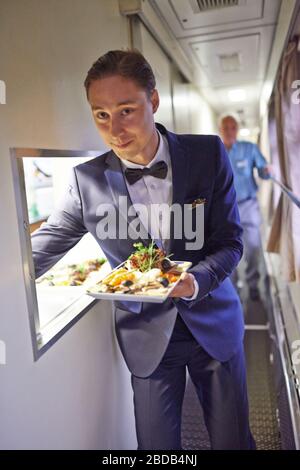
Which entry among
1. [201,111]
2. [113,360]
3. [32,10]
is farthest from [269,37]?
[113,360]

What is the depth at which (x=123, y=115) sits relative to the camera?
96 cm

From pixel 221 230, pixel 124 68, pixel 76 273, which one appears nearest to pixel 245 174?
pixel 221 230

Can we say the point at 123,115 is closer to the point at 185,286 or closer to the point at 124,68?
the point at 124,68

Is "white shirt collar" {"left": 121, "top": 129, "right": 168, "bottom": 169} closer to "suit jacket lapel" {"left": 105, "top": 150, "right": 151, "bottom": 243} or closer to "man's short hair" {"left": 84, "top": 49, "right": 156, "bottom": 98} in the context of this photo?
"suit jacket lapel" {"left": 105, "top": 150, "right": 151, "bottom": 243}

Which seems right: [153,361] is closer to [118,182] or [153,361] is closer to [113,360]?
[113,360]

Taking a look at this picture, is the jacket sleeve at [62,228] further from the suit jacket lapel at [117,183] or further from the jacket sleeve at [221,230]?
the jacket sleeve at [221,230]

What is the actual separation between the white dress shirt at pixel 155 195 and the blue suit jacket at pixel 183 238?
0.02 m

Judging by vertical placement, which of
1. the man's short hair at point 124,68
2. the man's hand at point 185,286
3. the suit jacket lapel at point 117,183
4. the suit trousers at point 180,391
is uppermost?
the man's short hair at point 124,68

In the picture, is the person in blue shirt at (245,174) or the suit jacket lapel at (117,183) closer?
the suit jacket lapel at (117,183)

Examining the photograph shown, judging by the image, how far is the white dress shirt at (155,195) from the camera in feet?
3.41

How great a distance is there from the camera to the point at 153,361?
1184mm

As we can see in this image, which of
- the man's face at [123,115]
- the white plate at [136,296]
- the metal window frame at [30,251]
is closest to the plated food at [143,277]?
the white plate at [136,296]

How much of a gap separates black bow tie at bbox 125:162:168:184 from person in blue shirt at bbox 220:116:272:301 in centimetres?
26

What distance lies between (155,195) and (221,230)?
0.21m
